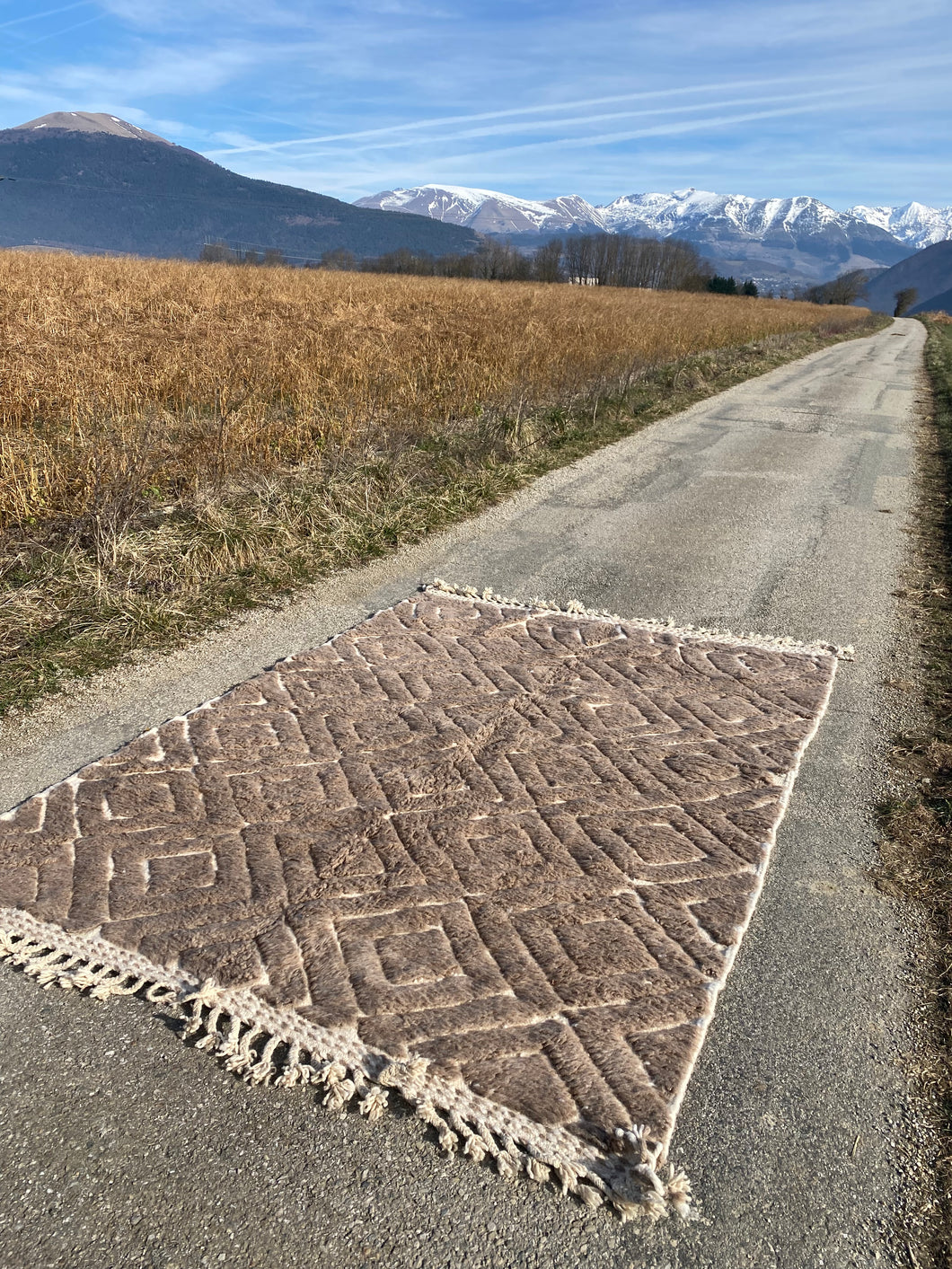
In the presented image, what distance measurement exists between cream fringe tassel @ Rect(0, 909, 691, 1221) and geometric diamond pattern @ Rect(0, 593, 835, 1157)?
0.05 meters

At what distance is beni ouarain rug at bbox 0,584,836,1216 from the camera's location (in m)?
2.09

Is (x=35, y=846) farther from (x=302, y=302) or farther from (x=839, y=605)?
(x=302, y=302)

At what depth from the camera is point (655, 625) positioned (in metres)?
4.97

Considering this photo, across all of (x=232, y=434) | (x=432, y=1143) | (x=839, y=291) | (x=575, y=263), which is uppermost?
(x=575, y=263)

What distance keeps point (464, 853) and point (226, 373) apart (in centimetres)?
655

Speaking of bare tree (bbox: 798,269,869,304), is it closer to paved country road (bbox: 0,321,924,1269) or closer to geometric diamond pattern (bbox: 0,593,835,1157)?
geometric diamond pattern (bbox: 0,593,835,1157)

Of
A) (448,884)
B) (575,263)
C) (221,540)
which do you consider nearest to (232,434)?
(221,540)

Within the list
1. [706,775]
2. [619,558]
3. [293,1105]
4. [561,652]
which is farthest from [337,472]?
[293,1105]

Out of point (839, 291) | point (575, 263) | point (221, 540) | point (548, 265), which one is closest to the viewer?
point (221, 540)

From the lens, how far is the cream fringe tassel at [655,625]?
4.78 metres

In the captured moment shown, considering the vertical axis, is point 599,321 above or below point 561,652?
above

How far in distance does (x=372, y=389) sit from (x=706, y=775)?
23.0 feet

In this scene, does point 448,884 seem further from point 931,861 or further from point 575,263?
point 575,263

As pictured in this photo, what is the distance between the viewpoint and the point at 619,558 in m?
6.19
